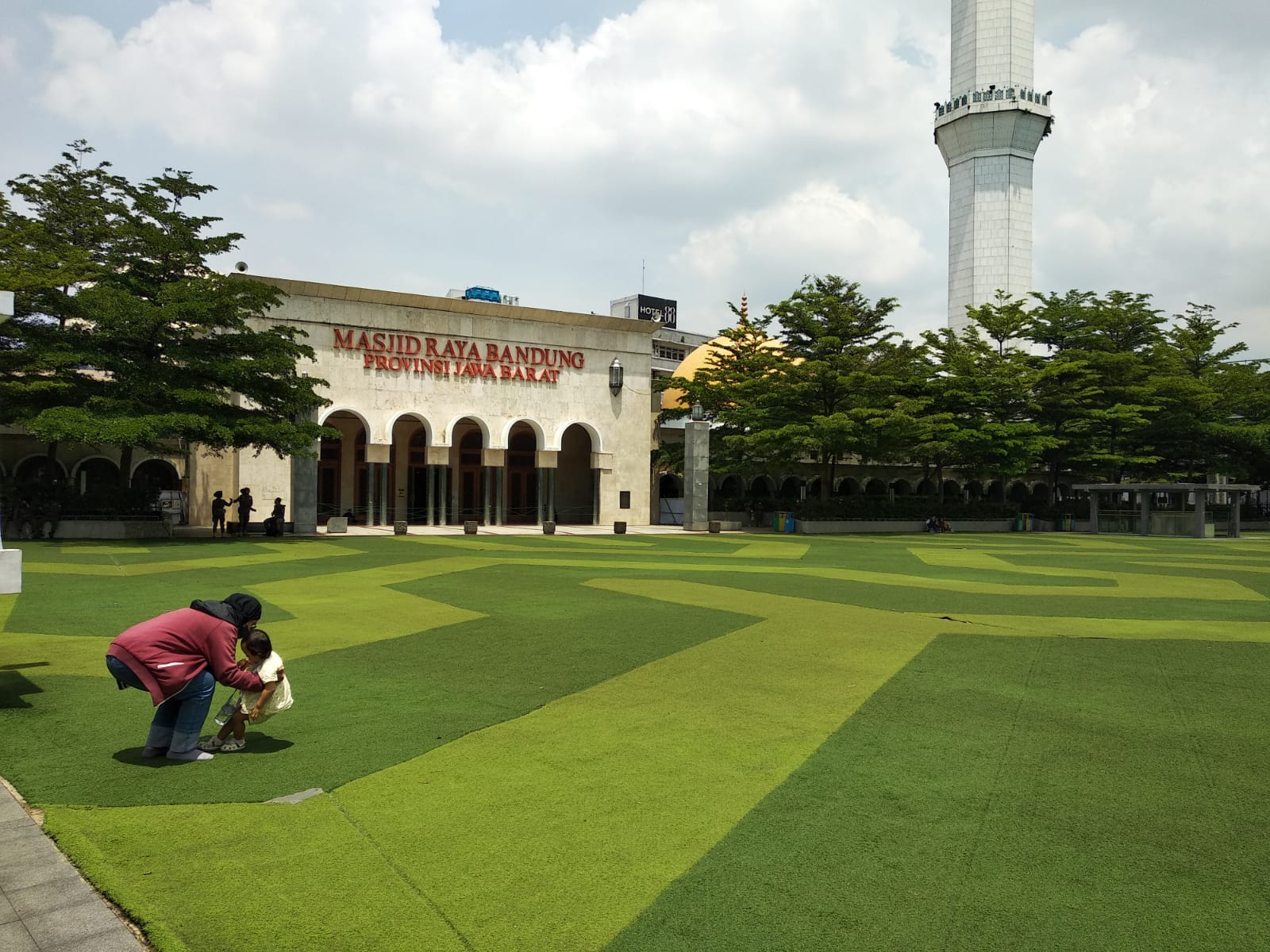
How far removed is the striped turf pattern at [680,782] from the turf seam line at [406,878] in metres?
0.02

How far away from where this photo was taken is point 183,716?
6.37 meters

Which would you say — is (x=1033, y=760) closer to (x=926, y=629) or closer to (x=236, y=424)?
(x=926, y=629)

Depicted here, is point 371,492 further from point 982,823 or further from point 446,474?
point 982,823

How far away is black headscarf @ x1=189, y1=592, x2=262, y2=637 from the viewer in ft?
21.0

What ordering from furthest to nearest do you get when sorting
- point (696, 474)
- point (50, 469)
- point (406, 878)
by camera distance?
point (696, 474) < point (50, 469) < point (406, 878)

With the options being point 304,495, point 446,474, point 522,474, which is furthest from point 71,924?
point 522,474

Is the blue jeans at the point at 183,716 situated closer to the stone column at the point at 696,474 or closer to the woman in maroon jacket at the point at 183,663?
the woman in maroon jacket at the point at 183,663

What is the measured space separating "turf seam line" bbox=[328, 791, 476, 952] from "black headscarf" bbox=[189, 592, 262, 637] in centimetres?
150

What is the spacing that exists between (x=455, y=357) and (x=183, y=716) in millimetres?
34144

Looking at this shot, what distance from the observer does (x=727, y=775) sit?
6.36m

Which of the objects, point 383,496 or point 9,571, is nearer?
point 9,571

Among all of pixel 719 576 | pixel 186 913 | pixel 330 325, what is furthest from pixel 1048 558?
pixel 330 325

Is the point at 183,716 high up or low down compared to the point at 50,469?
down

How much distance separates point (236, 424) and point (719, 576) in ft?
49.1
